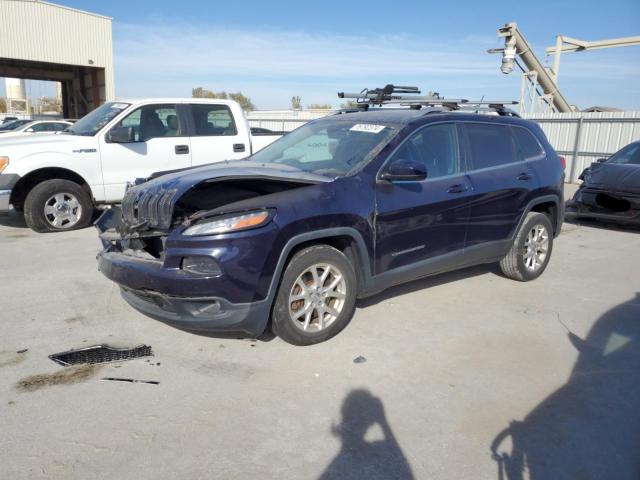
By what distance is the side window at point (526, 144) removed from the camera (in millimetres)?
5355

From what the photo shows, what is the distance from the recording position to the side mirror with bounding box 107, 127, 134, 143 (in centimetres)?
727

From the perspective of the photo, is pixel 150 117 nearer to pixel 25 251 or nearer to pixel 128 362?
pixel 25 251

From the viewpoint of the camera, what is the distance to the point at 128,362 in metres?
3.56

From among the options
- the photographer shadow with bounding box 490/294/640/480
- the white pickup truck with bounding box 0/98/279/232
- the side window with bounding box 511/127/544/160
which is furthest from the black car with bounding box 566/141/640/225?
the white pickup truck with bounding box 0/98/279/232

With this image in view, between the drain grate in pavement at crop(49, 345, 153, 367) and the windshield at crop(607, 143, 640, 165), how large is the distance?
27.7 ft

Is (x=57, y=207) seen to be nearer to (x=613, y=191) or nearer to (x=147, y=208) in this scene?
(x=147, y=208)

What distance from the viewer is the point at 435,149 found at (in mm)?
4551

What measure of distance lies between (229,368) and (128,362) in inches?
27.9

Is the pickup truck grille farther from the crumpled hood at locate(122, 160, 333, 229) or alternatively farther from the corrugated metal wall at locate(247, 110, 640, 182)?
the corrugated metal wall at locate(247, 110, 640, 182)

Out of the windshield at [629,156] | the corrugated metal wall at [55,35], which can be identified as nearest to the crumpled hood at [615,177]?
the windshield at [629,156]

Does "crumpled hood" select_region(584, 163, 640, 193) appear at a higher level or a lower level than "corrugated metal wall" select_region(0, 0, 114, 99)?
lower

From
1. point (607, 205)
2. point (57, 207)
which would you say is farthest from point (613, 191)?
point (57, 207)

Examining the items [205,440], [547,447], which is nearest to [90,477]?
[205,440]

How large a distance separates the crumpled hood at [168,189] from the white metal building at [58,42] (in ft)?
85.6
